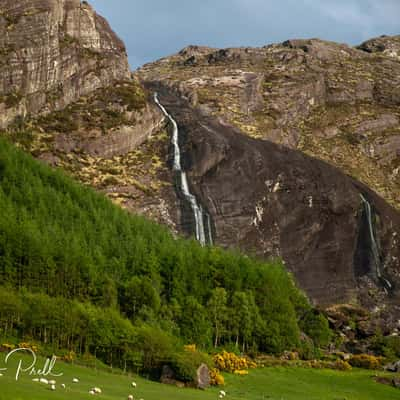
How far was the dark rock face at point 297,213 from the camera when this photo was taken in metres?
136

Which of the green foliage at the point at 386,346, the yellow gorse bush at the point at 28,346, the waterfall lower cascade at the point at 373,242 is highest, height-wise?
the waterfall lower cascade at the point at 373,242

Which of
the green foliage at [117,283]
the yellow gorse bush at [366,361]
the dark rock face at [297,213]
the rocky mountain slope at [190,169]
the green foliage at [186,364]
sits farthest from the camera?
the rocky mountain slope at [190,169]

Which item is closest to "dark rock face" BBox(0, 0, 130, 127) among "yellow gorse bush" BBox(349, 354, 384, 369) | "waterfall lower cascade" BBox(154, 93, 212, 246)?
"waterfall lower cascade" BBox(154, 93, 212, 246)

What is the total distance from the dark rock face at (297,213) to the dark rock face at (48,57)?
26.6 metres

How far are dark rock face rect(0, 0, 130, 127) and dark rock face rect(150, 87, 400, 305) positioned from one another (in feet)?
87.4

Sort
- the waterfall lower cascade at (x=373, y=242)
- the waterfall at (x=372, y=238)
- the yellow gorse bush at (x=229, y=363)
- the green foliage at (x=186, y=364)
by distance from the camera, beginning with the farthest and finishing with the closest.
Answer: the waterfall at (x=372, y=238), the waterfall lower cascade at (x=373, y=242), the yellow gorse bush at (x=229, y=363), the green foliage at (x=186, y=364)

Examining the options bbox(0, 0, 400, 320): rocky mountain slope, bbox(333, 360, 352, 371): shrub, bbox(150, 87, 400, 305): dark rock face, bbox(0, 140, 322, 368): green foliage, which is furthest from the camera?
bbox(0, 0, 400, 320): rocky mountain slope

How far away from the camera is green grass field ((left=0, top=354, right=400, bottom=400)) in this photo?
38.2m

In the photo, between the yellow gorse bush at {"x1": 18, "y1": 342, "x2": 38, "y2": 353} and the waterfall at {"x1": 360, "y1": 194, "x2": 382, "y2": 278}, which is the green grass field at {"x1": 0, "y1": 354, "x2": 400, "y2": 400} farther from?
the waterfall at {"x1": 360, "y1": 194, "x2": 382, "y2": 278}

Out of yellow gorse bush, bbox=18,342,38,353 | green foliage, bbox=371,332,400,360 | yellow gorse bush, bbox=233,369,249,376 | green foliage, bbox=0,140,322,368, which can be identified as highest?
green foliage, bbox=0,140,322,368

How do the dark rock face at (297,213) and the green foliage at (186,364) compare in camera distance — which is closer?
the green foliage at (186,364)

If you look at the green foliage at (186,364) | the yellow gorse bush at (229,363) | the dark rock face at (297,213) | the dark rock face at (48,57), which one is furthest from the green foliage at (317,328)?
the dark rock face at (48,57)

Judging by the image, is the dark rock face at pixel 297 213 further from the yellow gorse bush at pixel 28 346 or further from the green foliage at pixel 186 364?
the yellow gorse bush at pixel 28 346

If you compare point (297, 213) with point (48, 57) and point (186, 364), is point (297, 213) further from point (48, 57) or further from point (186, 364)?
point (186, 364)
